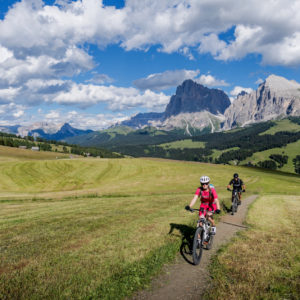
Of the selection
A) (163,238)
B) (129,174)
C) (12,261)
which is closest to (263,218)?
(163,238)

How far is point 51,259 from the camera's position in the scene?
9.99 metres

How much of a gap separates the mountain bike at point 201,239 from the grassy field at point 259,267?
0.75 metres

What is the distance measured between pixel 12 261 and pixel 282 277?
37.4 ft

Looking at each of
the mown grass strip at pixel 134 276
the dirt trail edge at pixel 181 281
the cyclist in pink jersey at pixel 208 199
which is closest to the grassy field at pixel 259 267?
the dirt trail edge at pixel 181 281

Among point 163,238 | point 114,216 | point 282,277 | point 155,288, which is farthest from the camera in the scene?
point 114,216

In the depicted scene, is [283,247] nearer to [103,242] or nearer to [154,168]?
[103,242]

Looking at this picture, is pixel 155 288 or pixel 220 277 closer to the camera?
pixel 155 288

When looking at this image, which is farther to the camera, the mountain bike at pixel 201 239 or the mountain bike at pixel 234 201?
the mountain bike at pixel 234 201

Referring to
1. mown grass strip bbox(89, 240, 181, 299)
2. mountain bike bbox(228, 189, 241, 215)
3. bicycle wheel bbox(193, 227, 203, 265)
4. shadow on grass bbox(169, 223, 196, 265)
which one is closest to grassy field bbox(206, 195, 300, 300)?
bicycle wheel bbox(193, 227, 203, 265)

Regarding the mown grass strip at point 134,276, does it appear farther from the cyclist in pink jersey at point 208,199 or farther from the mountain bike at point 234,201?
the mountain bike at point 234,201

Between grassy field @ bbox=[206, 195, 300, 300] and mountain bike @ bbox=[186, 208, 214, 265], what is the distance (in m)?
0.75

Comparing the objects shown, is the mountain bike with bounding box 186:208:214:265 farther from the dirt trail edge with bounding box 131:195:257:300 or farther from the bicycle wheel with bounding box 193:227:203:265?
the dirt trail edge with bounding box 131:195:257:300

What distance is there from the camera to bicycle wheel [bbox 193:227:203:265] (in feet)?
33.3

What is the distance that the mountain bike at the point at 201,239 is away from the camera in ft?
33.7
